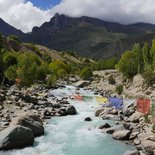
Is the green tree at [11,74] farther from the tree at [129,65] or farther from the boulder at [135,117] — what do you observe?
the boulder at [135,117]

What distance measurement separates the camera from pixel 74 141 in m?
42.2

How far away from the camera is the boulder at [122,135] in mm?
42438

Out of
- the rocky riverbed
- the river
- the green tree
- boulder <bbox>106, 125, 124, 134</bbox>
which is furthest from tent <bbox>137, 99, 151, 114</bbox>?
the green tree

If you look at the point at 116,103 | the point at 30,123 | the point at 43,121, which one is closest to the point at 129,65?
the point at 116,103

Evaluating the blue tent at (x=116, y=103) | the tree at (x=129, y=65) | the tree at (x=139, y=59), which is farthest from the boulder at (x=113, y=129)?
the tree at (x=129, y=65)

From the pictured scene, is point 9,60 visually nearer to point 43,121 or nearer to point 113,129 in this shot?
point 43,121

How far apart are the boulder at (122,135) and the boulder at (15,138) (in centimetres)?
1021

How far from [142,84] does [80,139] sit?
56.5 metres

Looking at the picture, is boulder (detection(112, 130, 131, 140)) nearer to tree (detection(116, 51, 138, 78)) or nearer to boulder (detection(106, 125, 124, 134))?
boulder (detection(106, 125, 124, 134))

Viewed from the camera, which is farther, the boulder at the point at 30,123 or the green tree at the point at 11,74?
the green tree at the point at 11,74

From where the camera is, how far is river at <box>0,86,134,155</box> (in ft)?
124

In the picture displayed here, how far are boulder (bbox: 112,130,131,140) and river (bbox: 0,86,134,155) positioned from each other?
68 cm

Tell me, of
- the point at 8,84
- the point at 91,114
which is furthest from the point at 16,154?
the point at 8,84

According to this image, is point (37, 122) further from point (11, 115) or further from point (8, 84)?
point (8, 84)
